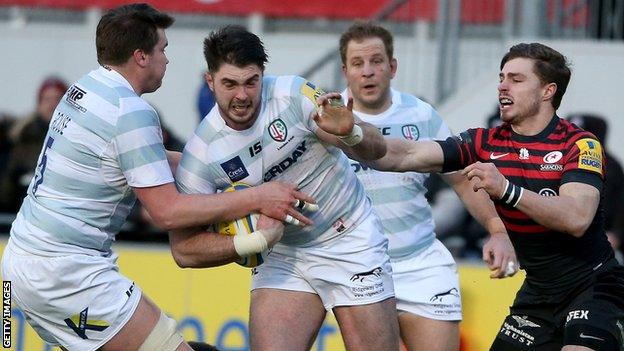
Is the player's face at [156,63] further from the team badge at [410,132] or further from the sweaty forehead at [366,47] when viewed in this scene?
the team badge at [410,132]

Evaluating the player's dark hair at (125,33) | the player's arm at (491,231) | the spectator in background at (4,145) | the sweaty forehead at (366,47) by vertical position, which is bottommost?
the spectator in background at (4,145)

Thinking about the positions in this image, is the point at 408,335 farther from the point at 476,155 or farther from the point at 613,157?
the point at 613,157

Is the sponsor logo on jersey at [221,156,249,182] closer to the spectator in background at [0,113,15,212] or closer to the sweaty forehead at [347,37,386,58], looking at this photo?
the sweaty forehead at [347,37,386,58]

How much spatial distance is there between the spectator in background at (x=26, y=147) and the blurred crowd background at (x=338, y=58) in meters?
0.01

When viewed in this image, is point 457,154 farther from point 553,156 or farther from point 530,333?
point 530,333

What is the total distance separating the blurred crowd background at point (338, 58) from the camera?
35.8 ft

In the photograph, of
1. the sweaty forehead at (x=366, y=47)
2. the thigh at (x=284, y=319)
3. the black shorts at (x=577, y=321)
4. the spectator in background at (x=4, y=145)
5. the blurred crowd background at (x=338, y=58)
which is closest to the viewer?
the black shorts at (x=577, y=321)

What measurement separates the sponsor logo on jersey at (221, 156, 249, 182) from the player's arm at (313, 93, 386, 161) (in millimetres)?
424

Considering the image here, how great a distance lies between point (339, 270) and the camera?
22.0ft

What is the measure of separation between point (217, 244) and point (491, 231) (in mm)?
1625

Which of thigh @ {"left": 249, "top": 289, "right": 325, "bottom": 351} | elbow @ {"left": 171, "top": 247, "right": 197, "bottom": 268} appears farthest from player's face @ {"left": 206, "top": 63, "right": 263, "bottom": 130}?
thigh @ {"left": 249, "top": 289, "right": 325, "bottom": 351}

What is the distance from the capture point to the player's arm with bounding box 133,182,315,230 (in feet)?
20.1

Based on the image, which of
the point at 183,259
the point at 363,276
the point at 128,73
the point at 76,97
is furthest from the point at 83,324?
the point at 363,276

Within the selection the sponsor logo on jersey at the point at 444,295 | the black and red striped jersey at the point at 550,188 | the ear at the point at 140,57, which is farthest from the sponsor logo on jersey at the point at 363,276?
the ear at the point at 140,57
